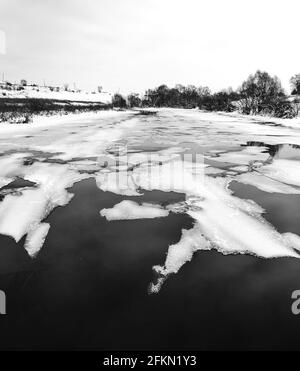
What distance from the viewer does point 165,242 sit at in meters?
2.90

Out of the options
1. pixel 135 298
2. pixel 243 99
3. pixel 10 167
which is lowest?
pixel 135 298

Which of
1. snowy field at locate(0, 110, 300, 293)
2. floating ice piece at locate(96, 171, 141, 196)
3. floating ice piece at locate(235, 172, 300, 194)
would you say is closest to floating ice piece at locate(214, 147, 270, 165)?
snowy field at locate(0, 110, 300, 293)

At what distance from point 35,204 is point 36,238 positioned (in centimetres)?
100

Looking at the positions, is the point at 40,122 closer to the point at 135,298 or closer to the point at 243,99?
the point at 135,298

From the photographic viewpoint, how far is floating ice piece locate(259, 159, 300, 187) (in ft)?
16.9

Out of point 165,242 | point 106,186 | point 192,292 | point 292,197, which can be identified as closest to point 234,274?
point 192,292

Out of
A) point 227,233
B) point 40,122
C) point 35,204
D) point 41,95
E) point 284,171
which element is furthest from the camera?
point 41,95

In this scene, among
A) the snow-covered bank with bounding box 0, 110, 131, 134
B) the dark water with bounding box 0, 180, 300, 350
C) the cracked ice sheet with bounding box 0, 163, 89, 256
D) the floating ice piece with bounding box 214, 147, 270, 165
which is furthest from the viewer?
the snow-covered bank with bounding box 0, 110, 131, 134

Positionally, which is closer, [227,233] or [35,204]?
[227,233]

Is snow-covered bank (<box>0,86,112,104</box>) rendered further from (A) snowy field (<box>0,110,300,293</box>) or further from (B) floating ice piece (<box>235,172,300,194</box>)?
(B) floating ice piece (<box>235,172,300,194</box>)

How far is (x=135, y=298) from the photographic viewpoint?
6.98 feet

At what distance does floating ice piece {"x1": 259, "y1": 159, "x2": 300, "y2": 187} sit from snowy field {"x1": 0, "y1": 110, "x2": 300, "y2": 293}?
0.06 ft

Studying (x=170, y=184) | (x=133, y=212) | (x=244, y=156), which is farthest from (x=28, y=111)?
(x=133, y=212)

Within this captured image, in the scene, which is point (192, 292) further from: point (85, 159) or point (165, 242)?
point (85, 159)
